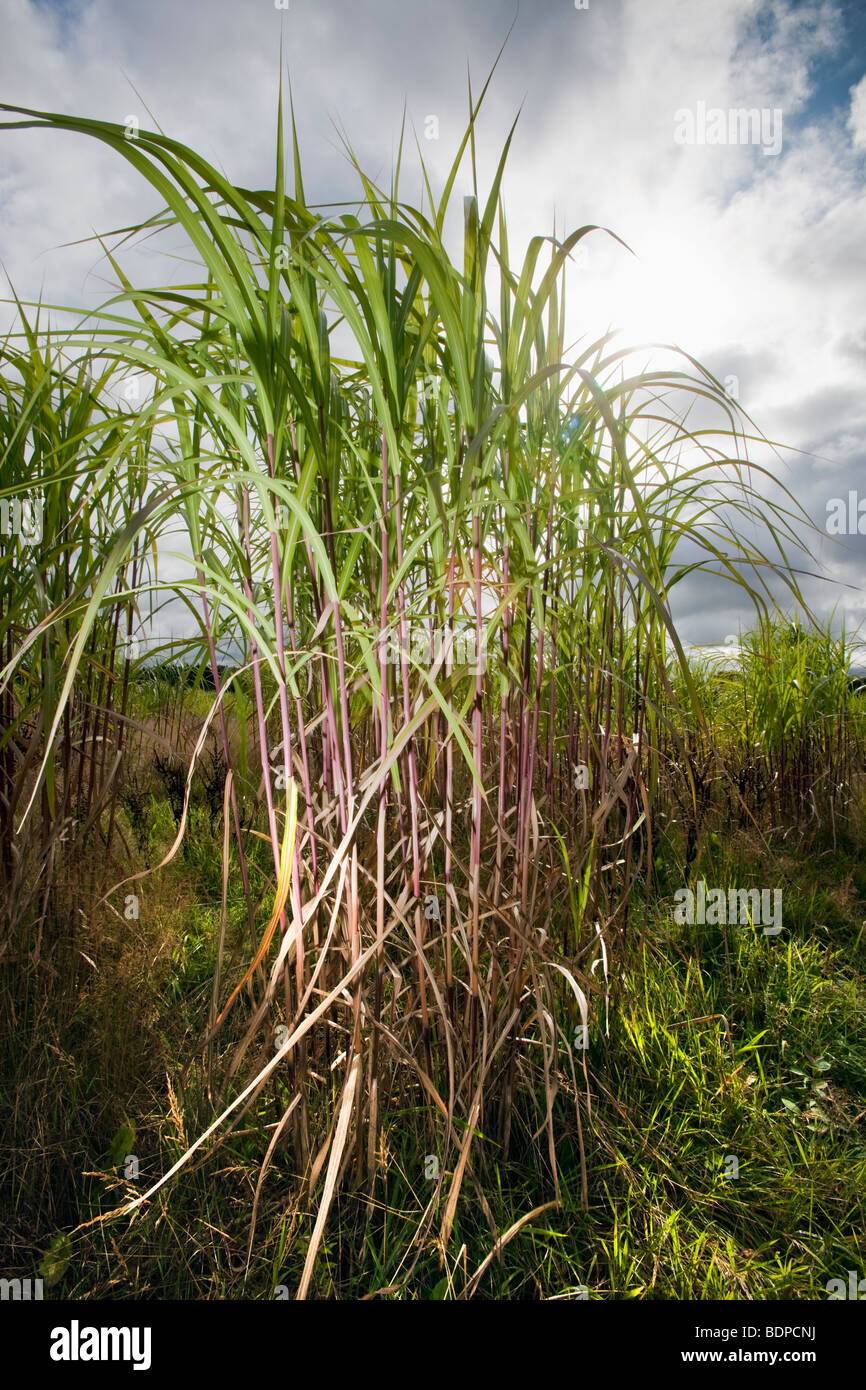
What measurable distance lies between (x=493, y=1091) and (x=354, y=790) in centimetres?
55

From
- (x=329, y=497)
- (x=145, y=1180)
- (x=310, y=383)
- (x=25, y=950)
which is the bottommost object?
(x=145, y=1180)

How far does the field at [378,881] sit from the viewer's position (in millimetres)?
902

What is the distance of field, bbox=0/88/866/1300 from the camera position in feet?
2.96

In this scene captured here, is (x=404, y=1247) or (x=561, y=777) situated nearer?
(x=404, y=1247)

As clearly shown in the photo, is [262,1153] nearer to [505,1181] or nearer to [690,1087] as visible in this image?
[505,1181]

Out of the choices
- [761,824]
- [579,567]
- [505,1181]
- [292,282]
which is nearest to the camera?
[292,282]

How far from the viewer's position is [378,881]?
911 millimetres

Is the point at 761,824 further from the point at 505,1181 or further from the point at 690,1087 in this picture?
the point at 505,1181

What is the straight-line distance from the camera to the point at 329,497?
95 cm

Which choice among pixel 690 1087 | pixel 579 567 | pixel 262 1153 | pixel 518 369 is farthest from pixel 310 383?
pixel 690 1087

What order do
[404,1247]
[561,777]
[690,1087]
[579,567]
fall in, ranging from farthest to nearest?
1. [561,777]
2. [579,567]
3. [690,1087]
4. [404,1247]

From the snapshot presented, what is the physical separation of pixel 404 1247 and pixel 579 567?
123cm

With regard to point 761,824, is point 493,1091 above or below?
below

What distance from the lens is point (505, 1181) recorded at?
43.4 inches
